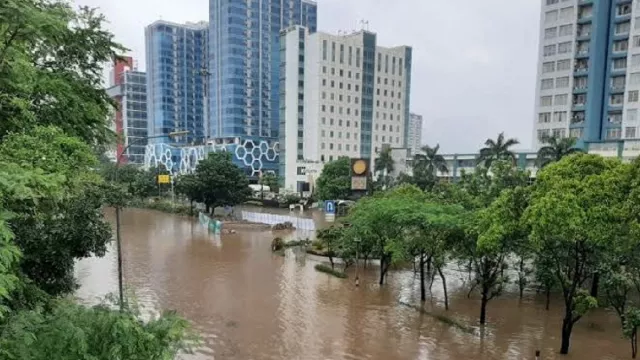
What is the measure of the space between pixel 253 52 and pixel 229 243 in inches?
2662

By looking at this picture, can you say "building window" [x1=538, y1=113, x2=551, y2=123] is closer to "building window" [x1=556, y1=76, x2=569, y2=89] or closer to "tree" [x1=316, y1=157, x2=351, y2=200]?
"building window" [x1=556, y1=76, x2=569, y2=89]

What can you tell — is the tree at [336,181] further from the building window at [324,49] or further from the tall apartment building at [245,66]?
the tall apartment building at [245,66]

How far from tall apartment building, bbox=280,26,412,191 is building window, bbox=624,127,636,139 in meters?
39.1

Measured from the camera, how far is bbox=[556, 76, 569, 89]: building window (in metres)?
51.1

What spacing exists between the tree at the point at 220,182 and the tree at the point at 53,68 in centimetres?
3142

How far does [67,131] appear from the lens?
8.60 m

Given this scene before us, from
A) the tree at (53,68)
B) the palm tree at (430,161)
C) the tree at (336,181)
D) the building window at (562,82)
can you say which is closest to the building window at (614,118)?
the building window at (562,82)

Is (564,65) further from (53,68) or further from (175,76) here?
(175,76)

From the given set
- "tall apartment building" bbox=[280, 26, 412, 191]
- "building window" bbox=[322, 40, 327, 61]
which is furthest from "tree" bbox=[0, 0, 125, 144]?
"building window" bbox=[322, 40, 327, 61]

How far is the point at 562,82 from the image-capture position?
51531 mm

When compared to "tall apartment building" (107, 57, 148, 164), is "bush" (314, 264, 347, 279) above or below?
below

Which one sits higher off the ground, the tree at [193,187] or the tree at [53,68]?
the tree at [53,68]

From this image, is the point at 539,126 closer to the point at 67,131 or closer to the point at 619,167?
the point at 619,167

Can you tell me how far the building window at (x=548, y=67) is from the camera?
52.2 meters
